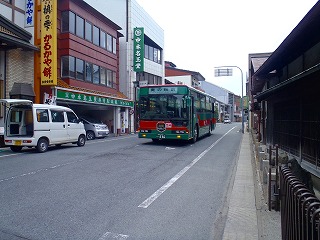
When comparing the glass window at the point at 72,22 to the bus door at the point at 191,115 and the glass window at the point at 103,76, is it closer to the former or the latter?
the glass window at the point at 103,76

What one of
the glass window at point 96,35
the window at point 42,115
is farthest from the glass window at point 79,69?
the window at point 42,115

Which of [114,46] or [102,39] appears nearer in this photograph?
[102,39]

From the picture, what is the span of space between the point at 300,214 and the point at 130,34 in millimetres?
31425

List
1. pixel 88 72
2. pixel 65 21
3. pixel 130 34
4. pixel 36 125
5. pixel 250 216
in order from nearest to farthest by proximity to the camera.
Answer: pixel 250 216, pixel 36 125, pixel 65 21, pixel 88 72, pixel 130 34

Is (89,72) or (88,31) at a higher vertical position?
(88,31)

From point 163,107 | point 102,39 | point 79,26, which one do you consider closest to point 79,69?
point 79,26

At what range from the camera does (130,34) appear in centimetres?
3212

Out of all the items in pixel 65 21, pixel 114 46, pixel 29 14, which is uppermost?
pixel 65 21

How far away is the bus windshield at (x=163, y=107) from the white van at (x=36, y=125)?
4.06 metres

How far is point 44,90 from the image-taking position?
19.4m

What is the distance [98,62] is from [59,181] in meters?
20.2

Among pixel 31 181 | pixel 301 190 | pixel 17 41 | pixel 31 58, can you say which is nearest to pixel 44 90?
pixel 31 58

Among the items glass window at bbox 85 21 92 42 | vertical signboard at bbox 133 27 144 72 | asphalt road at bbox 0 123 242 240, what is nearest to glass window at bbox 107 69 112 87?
vertical signboard at bbox 133 27 144 72

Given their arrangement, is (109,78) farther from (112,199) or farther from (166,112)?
(112,199)
